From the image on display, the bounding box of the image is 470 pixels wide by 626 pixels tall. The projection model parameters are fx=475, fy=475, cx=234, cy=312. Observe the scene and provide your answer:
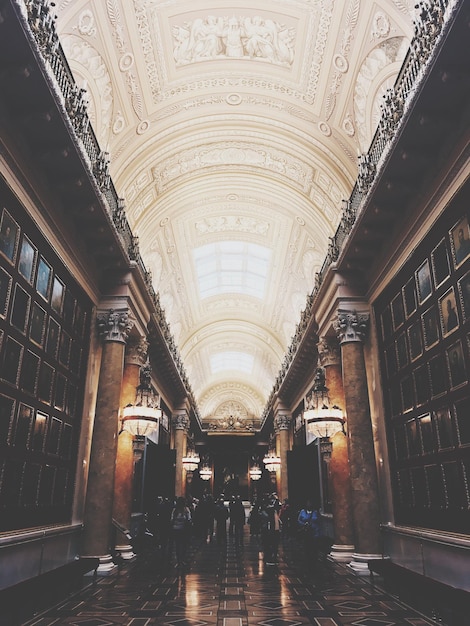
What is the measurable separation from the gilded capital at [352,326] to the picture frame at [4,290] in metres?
6.51

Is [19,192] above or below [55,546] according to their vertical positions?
above

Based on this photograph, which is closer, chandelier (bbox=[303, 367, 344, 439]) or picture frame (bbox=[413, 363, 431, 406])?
picture frame (bbox=[413, 363, 431, 406])

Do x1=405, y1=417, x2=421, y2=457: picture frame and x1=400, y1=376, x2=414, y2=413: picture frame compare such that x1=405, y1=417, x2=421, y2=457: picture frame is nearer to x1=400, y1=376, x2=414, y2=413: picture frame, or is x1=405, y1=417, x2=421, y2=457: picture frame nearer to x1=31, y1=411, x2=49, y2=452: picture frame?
x1=400, y1=376, x2=414, y2=413: picture frame

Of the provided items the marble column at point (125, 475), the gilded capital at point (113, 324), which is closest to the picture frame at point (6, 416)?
the gilded capital at point (113, 324)

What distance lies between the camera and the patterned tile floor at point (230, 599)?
5.37 m

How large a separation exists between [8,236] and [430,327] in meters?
6.10

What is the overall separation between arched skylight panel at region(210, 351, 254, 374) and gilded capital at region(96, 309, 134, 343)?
20.7 meters

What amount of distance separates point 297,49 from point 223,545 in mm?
13371

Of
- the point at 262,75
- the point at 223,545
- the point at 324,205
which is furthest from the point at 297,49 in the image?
the point at 223,545

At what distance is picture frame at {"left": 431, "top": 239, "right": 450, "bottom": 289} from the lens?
6695 millimetres

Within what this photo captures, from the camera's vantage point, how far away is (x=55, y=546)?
24.7ft

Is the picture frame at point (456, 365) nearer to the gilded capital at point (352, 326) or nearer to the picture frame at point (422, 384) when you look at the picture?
the picture frame at point (422, 384)

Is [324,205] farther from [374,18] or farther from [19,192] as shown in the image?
[19,192]

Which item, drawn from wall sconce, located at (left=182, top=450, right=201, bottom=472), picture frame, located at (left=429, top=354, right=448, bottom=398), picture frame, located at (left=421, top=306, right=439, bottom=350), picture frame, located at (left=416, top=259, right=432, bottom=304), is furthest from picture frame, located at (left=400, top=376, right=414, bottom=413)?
wall sconce, located at (left=182, top=450, right=201, bottom=472)
